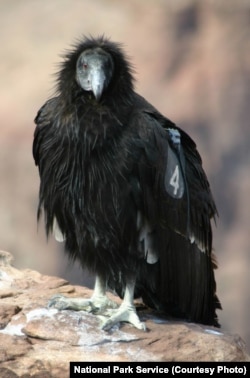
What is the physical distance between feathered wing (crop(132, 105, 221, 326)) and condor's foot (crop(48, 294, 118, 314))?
0.87 feet

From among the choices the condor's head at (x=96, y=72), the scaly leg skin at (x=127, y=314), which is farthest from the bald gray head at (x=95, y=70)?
the scaly leg skin at (x=127, y=314)

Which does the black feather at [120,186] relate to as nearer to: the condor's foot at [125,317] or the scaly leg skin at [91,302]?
the scaly leg skin at [91,302]

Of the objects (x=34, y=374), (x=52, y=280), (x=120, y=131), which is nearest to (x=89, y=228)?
(x=120, y=131)

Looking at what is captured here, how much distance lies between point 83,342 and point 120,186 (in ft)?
3.25

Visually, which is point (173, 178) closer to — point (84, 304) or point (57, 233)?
point (57, 233)

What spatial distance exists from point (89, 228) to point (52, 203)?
311 mm

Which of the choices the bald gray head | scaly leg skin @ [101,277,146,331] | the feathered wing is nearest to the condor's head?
the bald gray head

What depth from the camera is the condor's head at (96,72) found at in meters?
5.13

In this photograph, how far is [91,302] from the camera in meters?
5.56

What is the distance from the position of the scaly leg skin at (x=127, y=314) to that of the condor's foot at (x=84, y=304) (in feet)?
0.54

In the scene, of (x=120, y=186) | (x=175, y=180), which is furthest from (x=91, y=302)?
(x=175, y=180)

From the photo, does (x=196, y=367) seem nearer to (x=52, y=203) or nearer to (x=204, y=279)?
(x=204, y=279)

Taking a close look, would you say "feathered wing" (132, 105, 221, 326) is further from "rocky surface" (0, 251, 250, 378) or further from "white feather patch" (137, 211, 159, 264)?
"rocky surface" (0, 251, 250, 378)

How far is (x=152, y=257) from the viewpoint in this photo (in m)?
5.35
